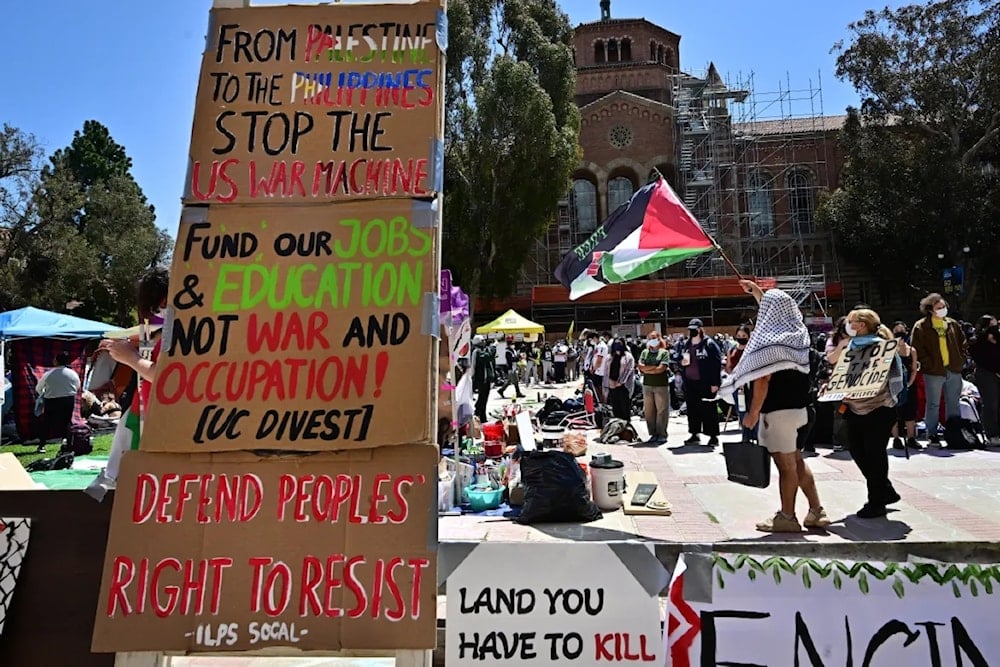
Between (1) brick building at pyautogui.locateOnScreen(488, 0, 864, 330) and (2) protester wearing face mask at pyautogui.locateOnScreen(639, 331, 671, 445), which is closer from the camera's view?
(2) protester wearing face mask at pyautogui.locateOnScreen(639, 331, 671, 445)

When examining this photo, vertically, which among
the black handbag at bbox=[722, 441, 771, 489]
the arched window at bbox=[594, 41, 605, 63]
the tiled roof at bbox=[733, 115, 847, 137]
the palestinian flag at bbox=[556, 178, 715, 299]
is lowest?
the black handbag at bbox=[722, 441, 771, 489]

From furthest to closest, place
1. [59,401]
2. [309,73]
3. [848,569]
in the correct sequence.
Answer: [59,401]
[309,73]
[848,569]

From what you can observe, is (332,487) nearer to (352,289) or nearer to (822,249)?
(352,289)

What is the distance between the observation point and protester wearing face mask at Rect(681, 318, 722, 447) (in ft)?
32.6

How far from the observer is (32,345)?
45.8 feet

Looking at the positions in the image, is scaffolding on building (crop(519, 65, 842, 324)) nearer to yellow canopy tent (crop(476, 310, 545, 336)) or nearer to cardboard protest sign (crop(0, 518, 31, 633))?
yellow canopy tent (crop(476, 310, 545, 336))

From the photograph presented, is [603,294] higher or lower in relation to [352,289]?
higher

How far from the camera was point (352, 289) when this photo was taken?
2.62 metres

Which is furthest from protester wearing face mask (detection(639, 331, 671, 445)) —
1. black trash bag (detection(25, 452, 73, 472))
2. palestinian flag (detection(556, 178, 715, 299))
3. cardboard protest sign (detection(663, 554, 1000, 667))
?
black trash bag (detection(25, 452, 73, 472))

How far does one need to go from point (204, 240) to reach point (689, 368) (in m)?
8.45

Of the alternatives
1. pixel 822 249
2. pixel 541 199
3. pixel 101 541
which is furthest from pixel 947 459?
pixel 822 249

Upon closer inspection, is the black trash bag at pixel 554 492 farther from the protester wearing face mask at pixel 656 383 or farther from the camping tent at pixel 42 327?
the camping tent at pixel 42 327

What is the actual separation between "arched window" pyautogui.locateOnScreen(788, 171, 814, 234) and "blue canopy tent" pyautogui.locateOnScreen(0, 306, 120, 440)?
134 ft

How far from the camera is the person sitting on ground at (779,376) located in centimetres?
490
